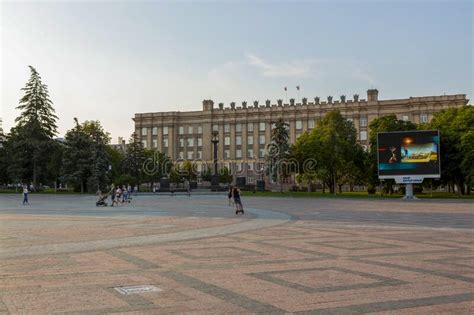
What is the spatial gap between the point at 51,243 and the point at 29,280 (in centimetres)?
556

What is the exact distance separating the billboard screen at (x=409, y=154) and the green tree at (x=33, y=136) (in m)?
50.8

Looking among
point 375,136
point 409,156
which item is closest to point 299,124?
point 375,136

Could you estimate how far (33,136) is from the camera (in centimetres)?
7494

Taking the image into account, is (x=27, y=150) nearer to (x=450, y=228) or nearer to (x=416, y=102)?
(x=450, y=228)

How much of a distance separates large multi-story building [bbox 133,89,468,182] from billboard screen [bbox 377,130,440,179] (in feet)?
246

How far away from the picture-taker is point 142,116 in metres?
143

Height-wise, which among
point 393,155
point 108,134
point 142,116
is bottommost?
point 393,155

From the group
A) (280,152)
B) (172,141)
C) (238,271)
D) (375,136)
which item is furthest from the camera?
(172,141)

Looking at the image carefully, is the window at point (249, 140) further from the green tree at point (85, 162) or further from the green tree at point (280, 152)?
the green tree at point (85, 162)

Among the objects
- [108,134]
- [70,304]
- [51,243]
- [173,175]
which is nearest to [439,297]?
[70,304]

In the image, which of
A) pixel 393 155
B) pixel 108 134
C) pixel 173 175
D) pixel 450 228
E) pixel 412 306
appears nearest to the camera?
pixel 412 306

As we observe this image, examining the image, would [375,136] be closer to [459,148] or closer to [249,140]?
[459,148]

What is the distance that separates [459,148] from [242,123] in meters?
87.6

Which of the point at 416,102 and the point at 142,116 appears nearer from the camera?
the point at 416,102
